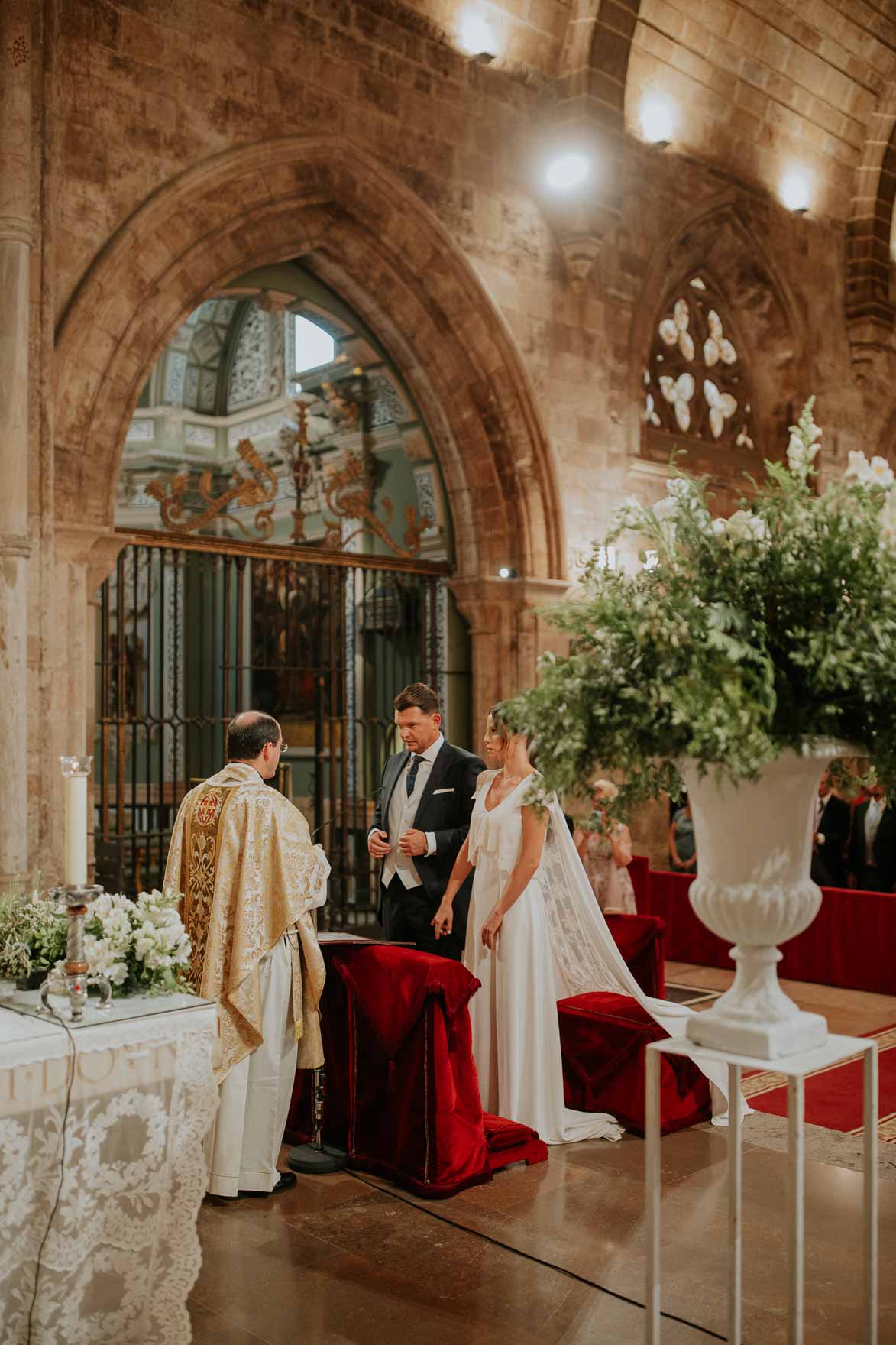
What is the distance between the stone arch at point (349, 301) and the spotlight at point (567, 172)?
1172mm

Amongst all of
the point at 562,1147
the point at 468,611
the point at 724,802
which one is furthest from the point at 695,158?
the point at 724,802

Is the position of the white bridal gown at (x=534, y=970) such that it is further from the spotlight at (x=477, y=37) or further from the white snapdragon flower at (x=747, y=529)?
the spotlight at (x=477, y=37)

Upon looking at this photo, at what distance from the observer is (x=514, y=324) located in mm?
9531

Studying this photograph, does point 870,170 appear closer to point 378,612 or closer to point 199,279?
point 378,612

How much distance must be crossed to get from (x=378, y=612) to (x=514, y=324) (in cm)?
290

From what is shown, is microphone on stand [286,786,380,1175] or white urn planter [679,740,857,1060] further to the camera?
microphone on stand [286,786,380,1175]

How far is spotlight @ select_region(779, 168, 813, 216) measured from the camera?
12.1m

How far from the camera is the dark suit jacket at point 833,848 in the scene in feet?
29.6

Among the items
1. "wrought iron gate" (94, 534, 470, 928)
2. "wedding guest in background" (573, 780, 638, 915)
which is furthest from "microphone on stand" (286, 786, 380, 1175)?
"wedding guest in background" (573, 780, 638, 915)

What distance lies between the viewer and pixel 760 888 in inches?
104

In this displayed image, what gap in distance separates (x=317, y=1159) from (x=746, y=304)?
9.74 m

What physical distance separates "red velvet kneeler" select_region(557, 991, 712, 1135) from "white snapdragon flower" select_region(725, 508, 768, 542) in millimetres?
2810

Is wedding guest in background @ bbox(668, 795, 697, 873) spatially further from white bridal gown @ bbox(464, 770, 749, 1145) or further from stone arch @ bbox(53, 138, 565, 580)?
white bridal gown @ bbox(464, 770, 749, 1145)

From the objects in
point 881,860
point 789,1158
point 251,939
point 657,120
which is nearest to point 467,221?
point 657,120
